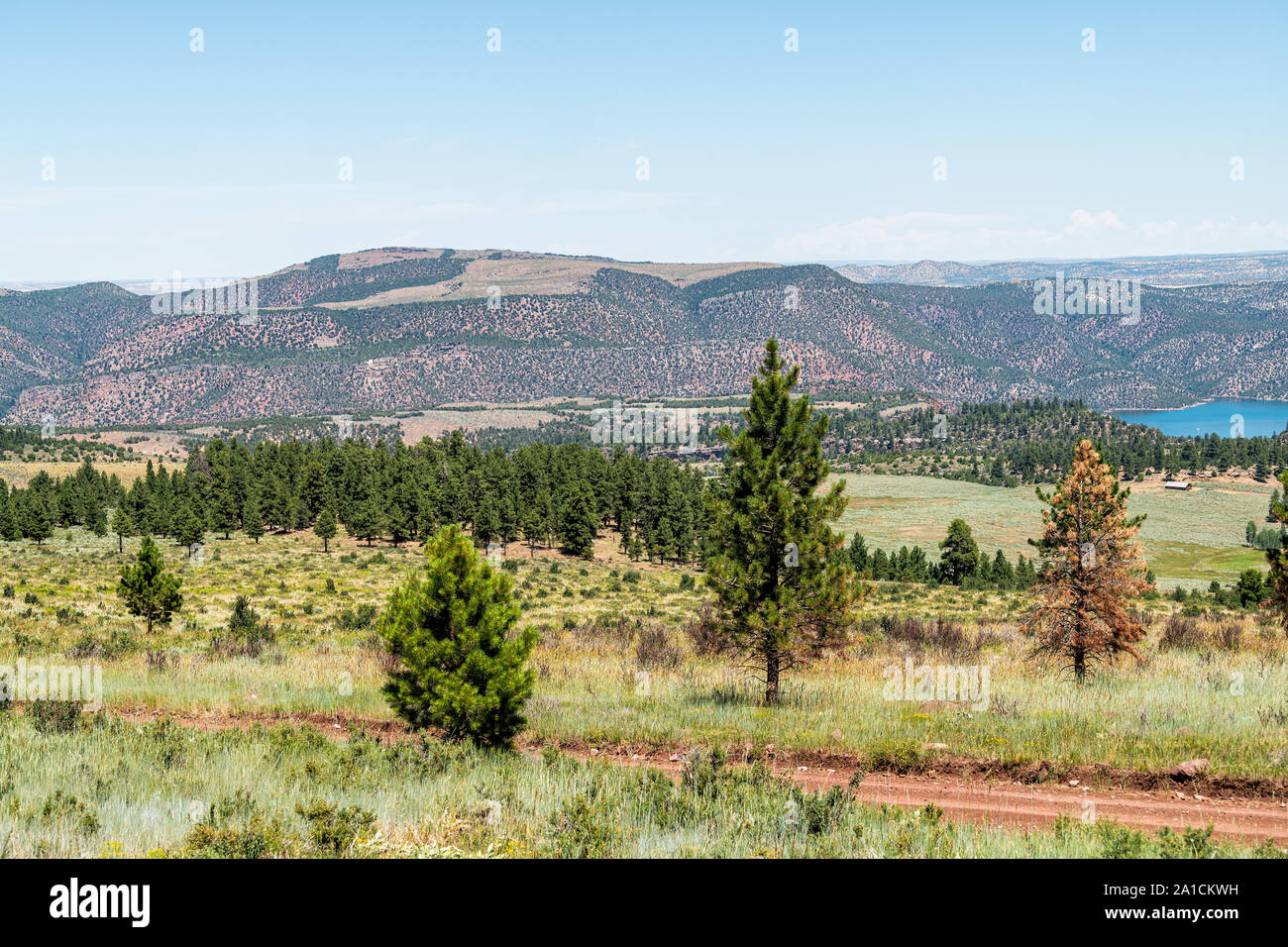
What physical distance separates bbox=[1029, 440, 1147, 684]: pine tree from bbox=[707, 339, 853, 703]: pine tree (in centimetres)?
578

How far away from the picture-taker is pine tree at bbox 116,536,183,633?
29000 millimetres

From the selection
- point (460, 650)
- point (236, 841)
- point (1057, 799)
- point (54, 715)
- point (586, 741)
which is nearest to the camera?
point (236, 841)

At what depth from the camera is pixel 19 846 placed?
7.28m

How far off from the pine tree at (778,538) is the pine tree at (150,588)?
2034 centimetres

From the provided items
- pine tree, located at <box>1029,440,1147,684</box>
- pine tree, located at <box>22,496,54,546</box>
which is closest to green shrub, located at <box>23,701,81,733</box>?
pine tree, located at <box>1029,440,1147,684</box>

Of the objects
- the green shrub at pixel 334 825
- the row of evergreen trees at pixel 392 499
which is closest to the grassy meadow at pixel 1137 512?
the row of evergreen trees at pixel 392 499

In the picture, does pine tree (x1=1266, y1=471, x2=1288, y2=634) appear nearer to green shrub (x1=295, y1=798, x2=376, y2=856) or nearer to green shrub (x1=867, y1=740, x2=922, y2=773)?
green shrub (x1=867, y1=740, x2=922, y2=773)

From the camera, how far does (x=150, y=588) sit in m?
29.1

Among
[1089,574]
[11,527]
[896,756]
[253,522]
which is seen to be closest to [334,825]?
[896,756]

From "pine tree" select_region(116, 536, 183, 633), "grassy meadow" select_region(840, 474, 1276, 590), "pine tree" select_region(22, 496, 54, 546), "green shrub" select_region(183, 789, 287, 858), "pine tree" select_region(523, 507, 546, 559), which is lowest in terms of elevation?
"grassy meadow" select_region(840, 474, 1276, 590)

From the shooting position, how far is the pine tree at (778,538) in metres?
16.5

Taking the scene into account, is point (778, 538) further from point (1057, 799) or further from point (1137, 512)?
point (1137, 512)

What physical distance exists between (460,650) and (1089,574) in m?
13.6

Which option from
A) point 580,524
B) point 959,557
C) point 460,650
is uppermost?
point 460,650
